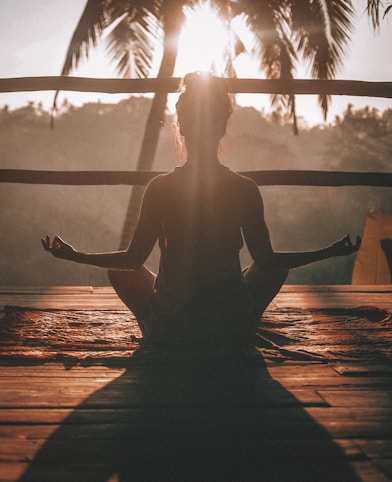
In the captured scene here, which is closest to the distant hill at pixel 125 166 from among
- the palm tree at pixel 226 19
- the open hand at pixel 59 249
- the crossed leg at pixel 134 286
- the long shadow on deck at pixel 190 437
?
the palm tree at pixel 226 19

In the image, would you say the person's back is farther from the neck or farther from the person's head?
the person's head

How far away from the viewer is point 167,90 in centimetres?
424

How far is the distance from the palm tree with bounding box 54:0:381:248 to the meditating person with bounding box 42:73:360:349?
6.47 metres

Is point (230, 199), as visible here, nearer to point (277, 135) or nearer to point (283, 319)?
point (283, 319)

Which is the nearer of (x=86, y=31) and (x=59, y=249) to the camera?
(x=59, y=249)

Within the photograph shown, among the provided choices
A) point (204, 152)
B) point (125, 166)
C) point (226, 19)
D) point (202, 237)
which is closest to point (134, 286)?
point (202, 237)

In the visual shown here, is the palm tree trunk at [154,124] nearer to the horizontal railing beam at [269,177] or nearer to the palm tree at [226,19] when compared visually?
the palm tree at [226,19]

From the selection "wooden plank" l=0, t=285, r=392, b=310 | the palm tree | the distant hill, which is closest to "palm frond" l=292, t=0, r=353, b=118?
the palm tree

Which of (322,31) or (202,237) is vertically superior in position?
(322,31)

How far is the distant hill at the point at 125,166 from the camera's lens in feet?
104

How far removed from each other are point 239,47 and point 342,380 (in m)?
11.7

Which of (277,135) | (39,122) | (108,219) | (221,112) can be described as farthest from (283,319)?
(39,122)

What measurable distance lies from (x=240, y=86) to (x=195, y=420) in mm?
3100

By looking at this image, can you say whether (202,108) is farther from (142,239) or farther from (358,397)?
(358,397)
